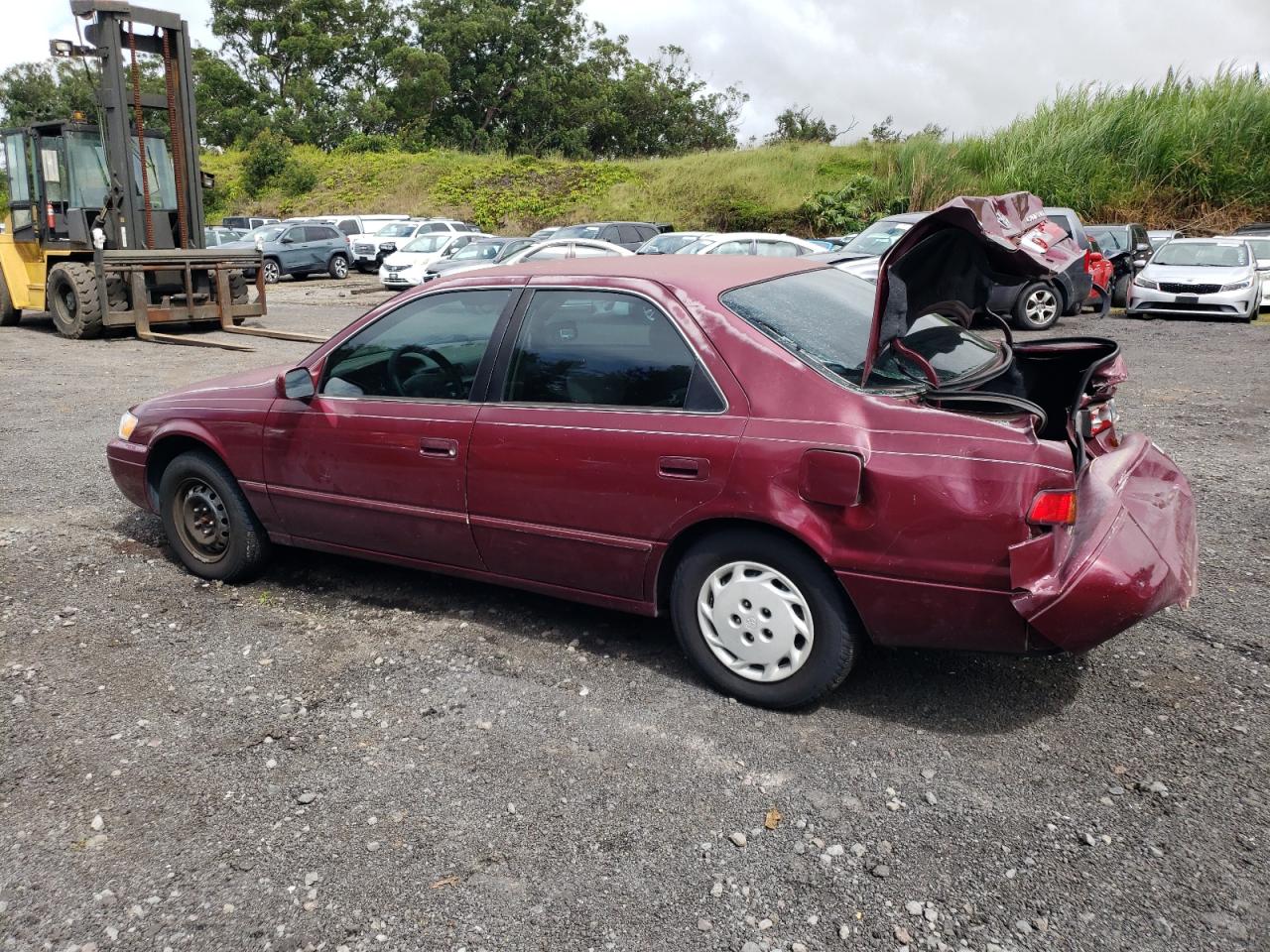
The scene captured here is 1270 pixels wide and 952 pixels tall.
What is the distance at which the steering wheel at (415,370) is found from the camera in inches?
174

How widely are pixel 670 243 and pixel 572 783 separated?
18776 mm

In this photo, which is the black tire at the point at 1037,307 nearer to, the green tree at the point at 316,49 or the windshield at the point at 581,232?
the windshield at the point at 581,232

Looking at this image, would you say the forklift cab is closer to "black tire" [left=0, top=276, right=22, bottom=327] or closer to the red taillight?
"black tire" [left=0, top=276, right=22, bottom=327]

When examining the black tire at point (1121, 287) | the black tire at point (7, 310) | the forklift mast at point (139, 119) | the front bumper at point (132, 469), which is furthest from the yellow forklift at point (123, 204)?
the black tire at point (1121, 287)

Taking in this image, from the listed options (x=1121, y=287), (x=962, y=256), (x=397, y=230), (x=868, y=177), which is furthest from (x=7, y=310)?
(x=868, y=177)

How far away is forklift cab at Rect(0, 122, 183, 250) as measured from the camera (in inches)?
580

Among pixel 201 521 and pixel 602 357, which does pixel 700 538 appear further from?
pixel 201 521

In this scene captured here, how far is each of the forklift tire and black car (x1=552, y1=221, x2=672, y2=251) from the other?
1133 centimetres

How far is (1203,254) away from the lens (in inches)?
696

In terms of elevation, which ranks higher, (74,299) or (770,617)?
(74,299)

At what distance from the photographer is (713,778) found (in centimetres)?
338

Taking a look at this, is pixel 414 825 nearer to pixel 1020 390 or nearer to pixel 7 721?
pixel 7 721

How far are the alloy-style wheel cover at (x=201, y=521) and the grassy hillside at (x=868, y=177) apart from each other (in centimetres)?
2699

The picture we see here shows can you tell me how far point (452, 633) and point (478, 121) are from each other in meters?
54.2
